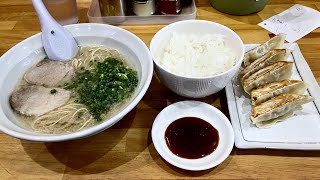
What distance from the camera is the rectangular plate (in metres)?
1.01

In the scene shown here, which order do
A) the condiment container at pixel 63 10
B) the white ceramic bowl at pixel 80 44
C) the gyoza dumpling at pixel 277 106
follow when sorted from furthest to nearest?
1. the condiment container at pixel 63 10
2. the gyoza dumpling at pixel 277 106
3. the white ceramic bowl at pixel 80 44

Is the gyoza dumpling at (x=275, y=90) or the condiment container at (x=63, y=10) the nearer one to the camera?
the gyoza dumpling at (x=275, y=90)

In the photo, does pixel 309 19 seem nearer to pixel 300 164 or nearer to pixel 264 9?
pixel 264 9

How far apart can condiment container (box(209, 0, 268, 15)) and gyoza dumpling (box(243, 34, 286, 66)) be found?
0.43 m

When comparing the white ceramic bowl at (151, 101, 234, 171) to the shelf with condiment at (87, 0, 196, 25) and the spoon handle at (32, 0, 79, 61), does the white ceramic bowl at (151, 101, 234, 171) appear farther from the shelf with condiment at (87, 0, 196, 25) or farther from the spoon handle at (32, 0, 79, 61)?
the shelf with condiment at (87, 0, 196, 25)

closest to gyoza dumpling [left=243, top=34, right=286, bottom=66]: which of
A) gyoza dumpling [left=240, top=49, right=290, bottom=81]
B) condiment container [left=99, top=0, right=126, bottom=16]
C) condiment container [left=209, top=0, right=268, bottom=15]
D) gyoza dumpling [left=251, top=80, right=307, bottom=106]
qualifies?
gyoza dumpling [left=240, top=49, right=290, bottom=81]

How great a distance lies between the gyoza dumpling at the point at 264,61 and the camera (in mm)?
1222

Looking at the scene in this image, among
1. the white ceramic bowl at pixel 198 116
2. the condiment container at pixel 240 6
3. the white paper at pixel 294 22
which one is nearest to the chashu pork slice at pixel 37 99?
the white ceramic bowl at pixel 198 116

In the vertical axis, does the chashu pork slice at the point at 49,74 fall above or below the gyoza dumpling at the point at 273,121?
above

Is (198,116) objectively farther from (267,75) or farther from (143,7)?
(143,7)

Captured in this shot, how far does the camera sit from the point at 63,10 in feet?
5.24

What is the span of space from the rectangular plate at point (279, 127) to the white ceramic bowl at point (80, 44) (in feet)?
1.25

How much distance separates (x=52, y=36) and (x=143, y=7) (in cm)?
60

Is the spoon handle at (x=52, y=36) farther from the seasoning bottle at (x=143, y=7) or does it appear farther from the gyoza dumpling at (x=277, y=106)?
the gyoza dumpling at (x=277, y=106)
